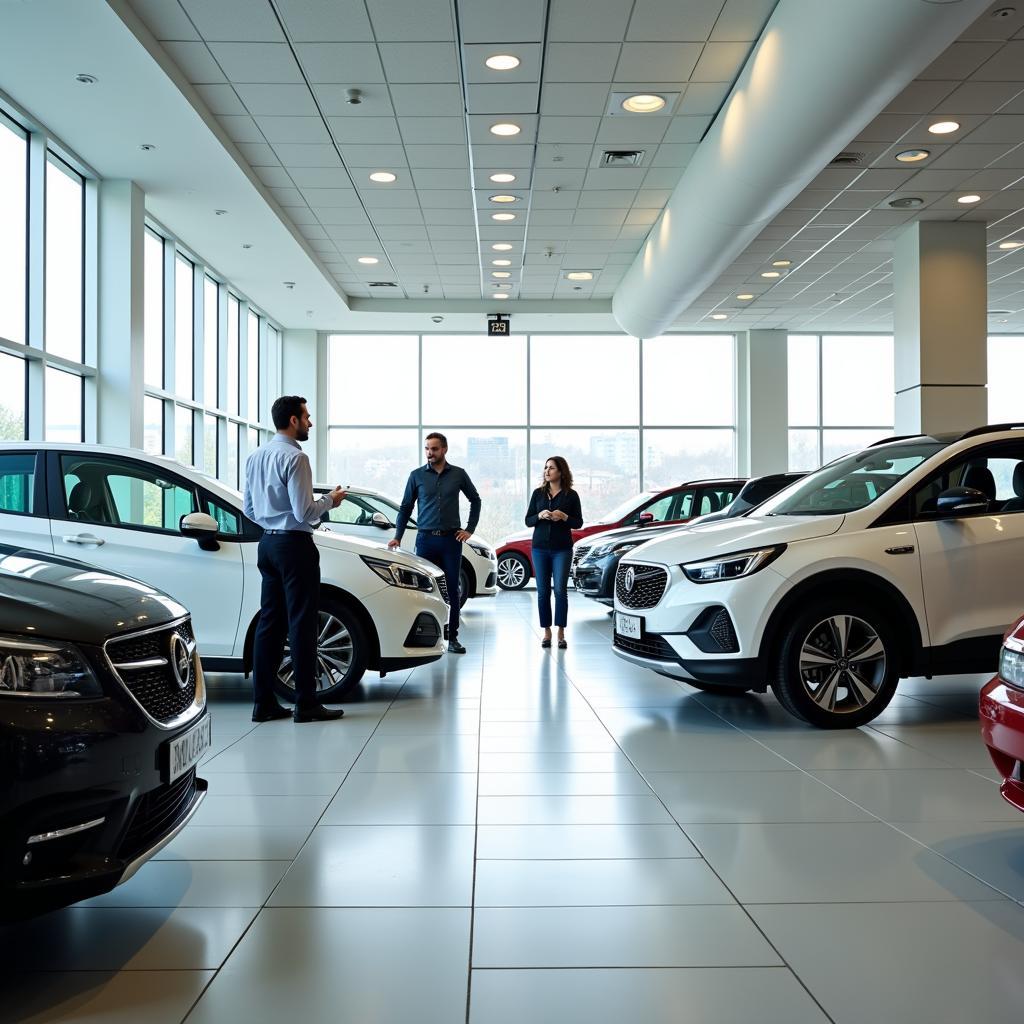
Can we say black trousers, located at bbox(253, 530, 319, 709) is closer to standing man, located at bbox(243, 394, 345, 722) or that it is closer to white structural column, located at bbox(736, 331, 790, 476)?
standing man, located at bbox(243, 394, 345, 722)

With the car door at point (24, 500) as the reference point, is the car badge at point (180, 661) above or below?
below

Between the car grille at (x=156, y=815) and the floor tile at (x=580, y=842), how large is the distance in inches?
37.3

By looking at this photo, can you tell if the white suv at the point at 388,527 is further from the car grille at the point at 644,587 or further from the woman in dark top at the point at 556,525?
the car grille at the point at 644,587

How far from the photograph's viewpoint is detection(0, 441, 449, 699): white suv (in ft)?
17.3

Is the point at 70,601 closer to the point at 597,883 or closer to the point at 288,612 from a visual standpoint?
the point at 597,883

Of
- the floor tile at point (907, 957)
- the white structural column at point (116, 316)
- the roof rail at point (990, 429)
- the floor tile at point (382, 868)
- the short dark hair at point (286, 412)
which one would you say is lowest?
the floor tile at point (382, 868)

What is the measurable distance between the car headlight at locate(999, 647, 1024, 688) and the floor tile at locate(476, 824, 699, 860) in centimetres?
106

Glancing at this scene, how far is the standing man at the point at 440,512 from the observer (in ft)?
25.3

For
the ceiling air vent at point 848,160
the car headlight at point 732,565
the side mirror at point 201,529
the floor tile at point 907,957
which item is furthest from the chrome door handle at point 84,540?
the ceiling air vent at point 848,160

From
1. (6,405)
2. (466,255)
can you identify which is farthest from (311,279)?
(6,405)

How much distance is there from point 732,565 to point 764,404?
15.0 metres

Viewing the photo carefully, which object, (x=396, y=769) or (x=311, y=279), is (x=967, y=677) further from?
(x=311, y=279)

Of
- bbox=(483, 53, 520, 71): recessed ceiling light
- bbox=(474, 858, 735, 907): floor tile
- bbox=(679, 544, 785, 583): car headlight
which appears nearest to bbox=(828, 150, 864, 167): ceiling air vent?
bbox=(483, 53, 520, 71): recessed ceiling light

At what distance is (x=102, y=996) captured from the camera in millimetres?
2209
